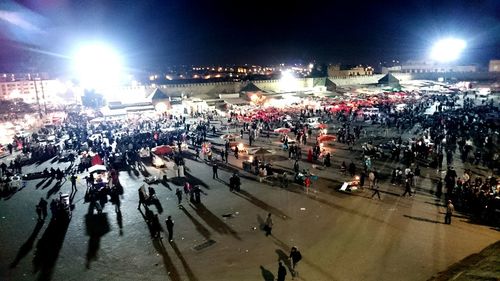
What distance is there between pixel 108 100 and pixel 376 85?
4429 centimetres

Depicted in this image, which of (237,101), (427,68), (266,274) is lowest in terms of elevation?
(266,274)

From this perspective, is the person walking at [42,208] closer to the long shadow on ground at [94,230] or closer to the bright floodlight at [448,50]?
the long shadow on ground at [94,230]

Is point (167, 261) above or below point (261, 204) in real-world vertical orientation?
below

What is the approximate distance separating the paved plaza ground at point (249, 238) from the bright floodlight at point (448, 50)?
316 feet

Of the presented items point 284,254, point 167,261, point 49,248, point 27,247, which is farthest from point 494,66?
point 27,247

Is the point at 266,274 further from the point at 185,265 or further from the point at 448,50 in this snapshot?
the point at 448,50

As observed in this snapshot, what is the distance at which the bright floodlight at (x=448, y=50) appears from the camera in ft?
317

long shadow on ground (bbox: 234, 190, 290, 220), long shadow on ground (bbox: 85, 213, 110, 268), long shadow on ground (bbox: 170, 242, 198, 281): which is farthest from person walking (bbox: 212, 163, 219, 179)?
long shadow on ground (bbox: 170, 242, 198, 281)

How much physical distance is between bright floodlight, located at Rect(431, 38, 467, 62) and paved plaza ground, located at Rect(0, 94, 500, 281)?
96213mm

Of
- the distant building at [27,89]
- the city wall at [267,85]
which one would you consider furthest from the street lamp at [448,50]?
the distant building at [27,89]

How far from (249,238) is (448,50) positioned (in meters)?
105

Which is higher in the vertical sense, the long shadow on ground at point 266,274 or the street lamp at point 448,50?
the street lamp at point 448,50

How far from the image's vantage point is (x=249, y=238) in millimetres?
11398

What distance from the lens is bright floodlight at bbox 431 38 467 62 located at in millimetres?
96688
